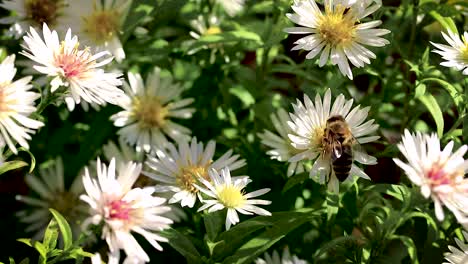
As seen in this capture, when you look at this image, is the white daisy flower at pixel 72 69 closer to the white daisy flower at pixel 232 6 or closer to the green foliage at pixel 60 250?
the green foliage at pixel 60 250

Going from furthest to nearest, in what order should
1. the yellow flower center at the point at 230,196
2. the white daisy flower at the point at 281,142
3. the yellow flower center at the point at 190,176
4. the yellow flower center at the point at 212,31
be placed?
the yellow flower center at the point at 212,31
the white daisy flower at the point at 281,142
the yellow flower center at the point at 190,176
the yellow flower center at the point at 230,196

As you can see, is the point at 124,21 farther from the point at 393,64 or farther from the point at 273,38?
the point at 393,64

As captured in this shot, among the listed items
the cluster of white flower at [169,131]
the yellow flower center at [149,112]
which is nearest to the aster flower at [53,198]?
the cluster of white flower at [169,131]

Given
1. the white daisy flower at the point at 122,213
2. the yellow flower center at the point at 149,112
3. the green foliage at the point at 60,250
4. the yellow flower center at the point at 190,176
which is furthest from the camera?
the yellow flower center at the point at 149,112

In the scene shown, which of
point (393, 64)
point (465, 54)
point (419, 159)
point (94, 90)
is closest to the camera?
point (419, 159)

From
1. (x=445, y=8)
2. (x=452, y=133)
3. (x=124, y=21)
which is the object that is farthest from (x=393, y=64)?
(x=124, y=21)

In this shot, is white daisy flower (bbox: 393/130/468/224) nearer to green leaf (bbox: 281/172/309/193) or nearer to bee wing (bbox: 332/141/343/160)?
bee wing (bbox: 332/141/343/160)

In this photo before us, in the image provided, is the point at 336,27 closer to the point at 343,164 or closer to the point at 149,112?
the point at 343,164
